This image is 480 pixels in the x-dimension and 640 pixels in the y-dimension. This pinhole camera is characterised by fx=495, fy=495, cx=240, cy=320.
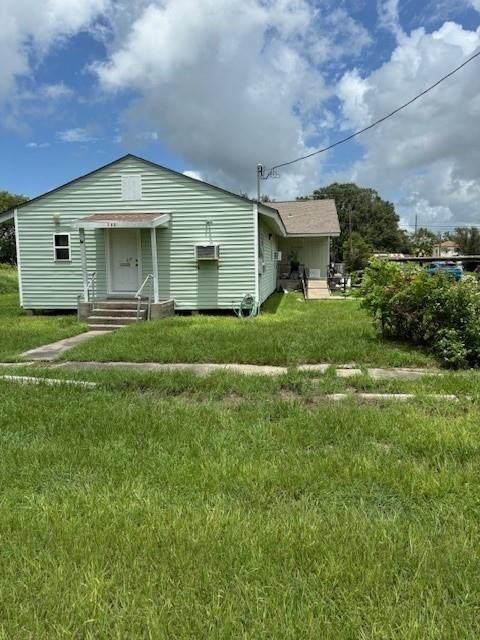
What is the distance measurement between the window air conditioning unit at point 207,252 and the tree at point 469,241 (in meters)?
71.8

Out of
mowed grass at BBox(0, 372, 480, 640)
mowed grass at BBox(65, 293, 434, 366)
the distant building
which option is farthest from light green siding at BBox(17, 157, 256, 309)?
the distant building

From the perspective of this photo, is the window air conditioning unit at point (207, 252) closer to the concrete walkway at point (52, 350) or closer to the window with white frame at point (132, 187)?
the window with white frame at point (132, 187)

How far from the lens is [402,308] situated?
25.2 ft

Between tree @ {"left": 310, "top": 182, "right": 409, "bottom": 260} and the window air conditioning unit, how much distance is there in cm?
5762

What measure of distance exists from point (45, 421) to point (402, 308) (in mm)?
5441

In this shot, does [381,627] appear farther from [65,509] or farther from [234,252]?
[234,252]

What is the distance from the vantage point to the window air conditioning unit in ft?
41.7

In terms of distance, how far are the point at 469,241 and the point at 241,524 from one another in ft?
275

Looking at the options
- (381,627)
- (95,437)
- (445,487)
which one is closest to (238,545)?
(381,627)

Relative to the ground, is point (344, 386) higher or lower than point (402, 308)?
lower

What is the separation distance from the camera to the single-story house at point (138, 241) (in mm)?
12734

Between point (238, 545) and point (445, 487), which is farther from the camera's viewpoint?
point (445, 487)

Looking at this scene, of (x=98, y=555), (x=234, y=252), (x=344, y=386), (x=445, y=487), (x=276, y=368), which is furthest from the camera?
(x=234, y=252)

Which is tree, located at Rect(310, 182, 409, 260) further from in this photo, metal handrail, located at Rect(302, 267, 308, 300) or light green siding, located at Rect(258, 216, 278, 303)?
light green siding, located at Rect(258, 216, 278, 303)
